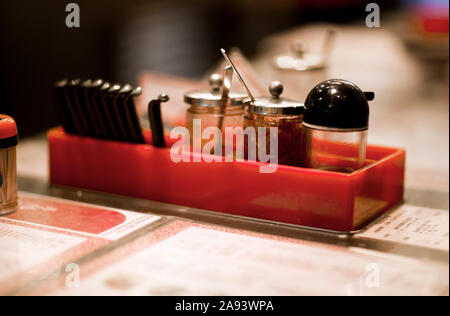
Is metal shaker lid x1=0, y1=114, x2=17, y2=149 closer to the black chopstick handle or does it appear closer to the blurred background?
the black chopstick handle

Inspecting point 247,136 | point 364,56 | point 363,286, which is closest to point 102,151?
point 247,136

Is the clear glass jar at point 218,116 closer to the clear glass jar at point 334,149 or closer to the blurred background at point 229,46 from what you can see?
the clear glass jar at point 334,149

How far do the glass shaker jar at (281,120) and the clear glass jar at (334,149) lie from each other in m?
0.02

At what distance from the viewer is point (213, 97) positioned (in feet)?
3.04

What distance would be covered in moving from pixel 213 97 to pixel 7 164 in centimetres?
32

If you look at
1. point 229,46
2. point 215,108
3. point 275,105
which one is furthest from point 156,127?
point 229,46

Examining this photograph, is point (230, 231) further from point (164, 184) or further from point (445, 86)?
point (445, 86)

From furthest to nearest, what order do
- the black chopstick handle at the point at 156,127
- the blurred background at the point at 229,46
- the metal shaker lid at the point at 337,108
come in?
the blurred background at the point at 229,46
the black chopstick handle at the point at 156,127
the metal shaker lid at the point at 337,108

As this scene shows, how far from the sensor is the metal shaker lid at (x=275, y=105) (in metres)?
0.84

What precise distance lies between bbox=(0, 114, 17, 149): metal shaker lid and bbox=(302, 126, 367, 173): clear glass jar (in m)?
0.42

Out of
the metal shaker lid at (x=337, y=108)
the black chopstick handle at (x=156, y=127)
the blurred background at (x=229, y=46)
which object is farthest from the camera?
the blurred background at (x=229, y=46)

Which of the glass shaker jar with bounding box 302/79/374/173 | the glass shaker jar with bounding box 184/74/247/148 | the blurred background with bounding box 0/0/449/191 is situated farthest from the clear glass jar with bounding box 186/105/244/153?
the blurred background with bounding box 0/0/449/191

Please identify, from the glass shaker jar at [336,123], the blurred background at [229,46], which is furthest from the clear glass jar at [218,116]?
the blurred background at [229,46]

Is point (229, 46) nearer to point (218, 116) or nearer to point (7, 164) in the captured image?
point (218, 116)
